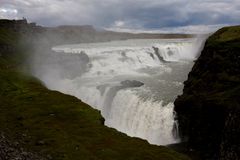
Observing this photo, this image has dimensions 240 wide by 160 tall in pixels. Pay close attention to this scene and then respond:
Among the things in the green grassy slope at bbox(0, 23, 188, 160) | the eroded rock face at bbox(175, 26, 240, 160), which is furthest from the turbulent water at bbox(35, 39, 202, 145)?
the green grassy slope at bbox(0, 23, 188, 160)

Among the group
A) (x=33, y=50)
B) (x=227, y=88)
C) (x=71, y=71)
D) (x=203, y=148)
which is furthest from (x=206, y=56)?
(x=33, y=50)

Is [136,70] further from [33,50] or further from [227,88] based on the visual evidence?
[227,88]

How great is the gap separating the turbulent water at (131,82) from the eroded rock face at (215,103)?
16.5 ft

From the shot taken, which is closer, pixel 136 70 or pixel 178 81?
pixel 178 81

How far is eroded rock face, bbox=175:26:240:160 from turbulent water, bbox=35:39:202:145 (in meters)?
5.04

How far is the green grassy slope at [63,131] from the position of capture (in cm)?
3959

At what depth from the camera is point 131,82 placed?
9538 cm

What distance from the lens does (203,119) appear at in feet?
204

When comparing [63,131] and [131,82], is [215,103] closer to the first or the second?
[63,131]

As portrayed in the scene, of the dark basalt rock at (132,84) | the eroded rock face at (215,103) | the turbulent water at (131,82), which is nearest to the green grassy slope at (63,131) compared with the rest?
the eroded rock face at (215,103)

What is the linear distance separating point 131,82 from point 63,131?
166 ft

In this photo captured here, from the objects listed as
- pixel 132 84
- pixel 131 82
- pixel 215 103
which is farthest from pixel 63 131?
pixel 131 82

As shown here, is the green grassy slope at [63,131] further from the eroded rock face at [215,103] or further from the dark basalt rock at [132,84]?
the dark basalt rock at [132,84]

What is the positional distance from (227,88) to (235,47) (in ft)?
28.6
